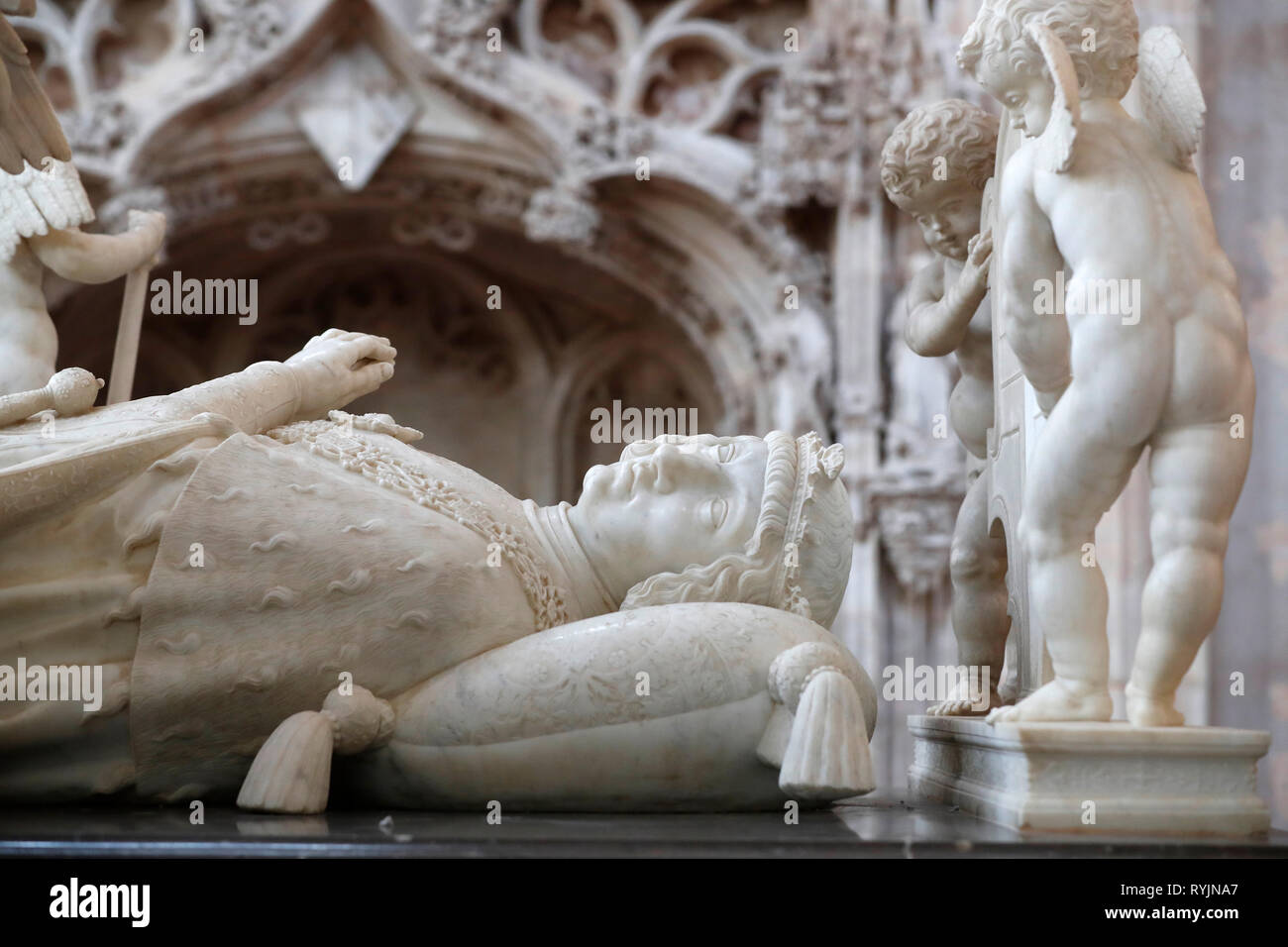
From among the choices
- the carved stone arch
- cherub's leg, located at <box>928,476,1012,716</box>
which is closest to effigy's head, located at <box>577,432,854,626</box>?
cherub's leg, located at <box>928,476,1012,716</box>

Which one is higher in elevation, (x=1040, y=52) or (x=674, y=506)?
(x=1040, y=52)

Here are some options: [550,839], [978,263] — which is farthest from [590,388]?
[550,839]

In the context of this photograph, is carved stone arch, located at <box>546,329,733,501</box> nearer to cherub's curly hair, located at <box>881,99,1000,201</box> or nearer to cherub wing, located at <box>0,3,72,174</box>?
cherub's curly hair, located at <box>881,99,1000,201</box>

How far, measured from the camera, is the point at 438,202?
915 centimetres

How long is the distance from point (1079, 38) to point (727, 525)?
3.46 ft

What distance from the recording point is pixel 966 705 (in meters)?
3.19

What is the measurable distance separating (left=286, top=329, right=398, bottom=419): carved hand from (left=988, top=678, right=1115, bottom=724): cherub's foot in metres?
1.53

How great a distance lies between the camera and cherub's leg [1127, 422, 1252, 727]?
8.11 ft

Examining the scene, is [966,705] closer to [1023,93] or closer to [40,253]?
[1023,93]

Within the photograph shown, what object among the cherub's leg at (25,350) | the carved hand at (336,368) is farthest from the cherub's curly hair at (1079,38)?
the cherub's leg at (25,350)

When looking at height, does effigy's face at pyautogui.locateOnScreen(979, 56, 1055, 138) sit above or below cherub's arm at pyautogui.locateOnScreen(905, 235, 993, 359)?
above

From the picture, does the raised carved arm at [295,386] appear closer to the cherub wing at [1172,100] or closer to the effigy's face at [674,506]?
the effigy's face at [674,506]

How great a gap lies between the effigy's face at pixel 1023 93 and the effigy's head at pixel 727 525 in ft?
2.37

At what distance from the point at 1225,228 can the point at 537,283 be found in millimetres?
4426
